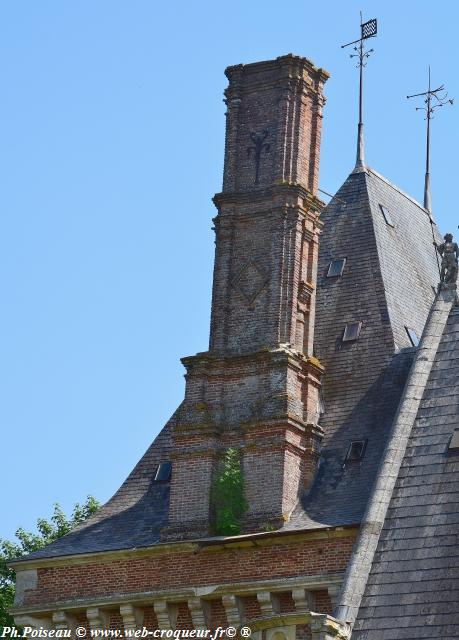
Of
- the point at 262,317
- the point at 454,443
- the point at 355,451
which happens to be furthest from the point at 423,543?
the point at 262,317

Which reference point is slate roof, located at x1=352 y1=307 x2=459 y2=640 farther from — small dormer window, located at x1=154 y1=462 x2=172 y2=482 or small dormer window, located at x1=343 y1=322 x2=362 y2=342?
small dormer window, located at x1=154 y1=462 x2=172 y2=482

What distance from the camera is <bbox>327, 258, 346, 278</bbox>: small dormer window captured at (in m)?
40.1

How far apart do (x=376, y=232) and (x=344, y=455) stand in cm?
668

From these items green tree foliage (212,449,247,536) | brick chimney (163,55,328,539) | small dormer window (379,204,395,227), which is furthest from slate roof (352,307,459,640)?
small dormer window (379,204,395,227)

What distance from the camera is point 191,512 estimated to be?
35.5 metres

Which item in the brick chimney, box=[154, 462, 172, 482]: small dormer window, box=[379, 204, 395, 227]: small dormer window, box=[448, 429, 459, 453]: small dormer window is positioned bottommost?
box=[448, 429, 459, 453]: small dormer window

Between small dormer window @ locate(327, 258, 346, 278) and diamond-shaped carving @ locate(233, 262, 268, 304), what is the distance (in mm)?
3220

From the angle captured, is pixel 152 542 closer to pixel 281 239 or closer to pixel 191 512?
pixel 191 512

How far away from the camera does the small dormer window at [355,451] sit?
3559cm

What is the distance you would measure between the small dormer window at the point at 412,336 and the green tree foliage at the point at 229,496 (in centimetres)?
496

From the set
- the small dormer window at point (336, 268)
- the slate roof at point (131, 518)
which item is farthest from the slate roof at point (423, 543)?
the small dormer window at point (336, 268)

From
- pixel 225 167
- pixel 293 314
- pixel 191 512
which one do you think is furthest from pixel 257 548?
pixel 225 167

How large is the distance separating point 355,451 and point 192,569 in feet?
12.7

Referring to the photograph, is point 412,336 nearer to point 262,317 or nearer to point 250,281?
point 262,317
